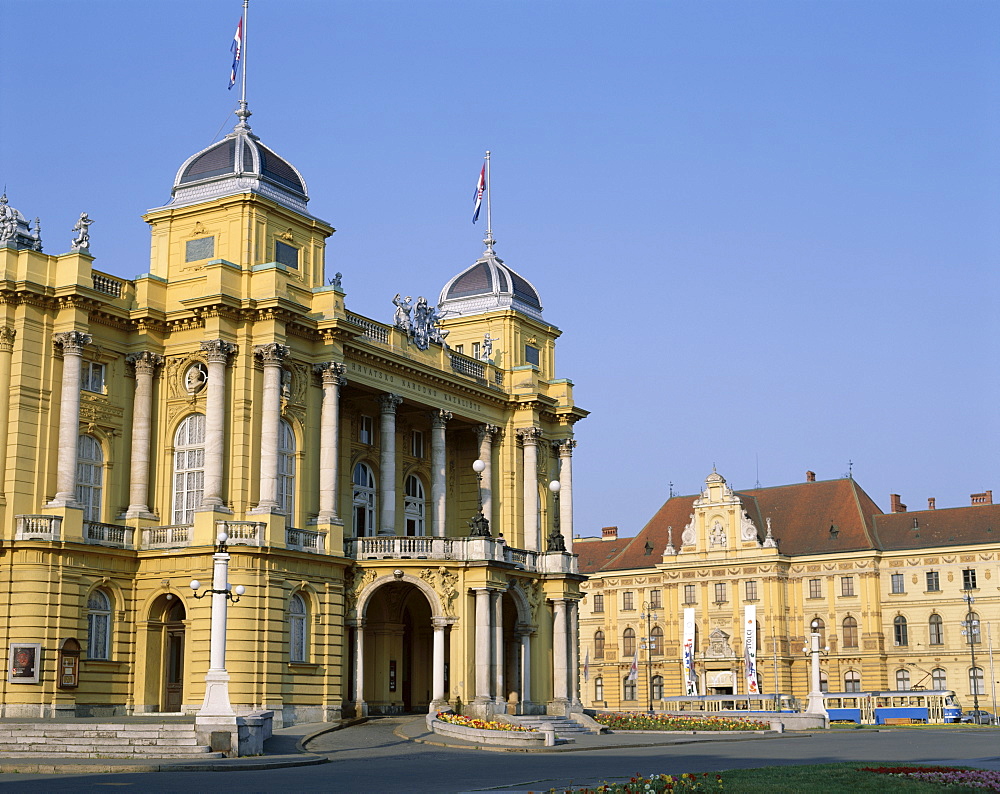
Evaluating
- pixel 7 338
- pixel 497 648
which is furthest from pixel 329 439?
pixel 7 338

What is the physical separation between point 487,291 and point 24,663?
31.5 metres

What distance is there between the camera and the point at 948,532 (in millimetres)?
96062

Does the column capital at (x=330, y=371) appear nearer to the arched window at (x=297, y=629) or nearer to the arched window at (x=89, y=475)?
the arched window at (x=297, y=629)

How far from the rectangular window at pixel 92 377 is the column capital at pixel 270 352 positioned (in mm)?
5281

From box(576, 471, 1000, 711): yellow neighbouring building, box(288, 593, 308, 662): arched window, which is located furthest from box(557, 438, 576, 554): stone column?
box(576, 471, 1000, 711): yellow neighbouring building

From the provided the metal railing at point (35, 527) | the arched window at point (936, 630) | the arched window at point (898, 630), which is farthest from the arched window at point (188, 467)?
the arched window at point (936, 630)

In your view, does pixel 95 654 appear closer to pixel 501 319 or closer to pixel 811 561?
pixel 501 319

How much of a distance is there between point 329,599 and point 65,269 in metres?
14.5

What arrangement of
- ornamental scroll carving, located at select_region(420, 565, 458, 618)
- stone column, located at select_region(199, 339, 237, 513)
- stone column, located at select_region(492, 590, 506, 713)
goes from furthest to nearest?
stone column, located at select_region(492, 590, 506, 713)
ornamental scroll carving, located at select_region(420, 565, 458, 618)
stone column, located at select_region(199, 339, 237, 513)

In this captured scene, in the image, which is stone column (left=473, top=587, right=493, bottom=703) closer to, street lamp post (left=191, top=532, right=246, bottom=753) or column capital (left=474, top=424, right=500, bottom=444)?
Answer: column capital (left=474, top=424, right=500, bottom=444)

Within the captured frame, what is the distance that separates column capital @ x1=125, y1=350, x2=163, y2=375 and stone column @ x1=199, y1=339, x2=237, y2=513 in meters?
2.39

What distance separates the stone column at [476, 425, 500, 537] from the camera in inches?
2306

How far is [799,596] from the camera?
325ft

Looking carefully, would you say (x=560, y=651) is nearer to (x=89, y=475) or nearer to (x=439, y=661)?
(x=439, y=661)
